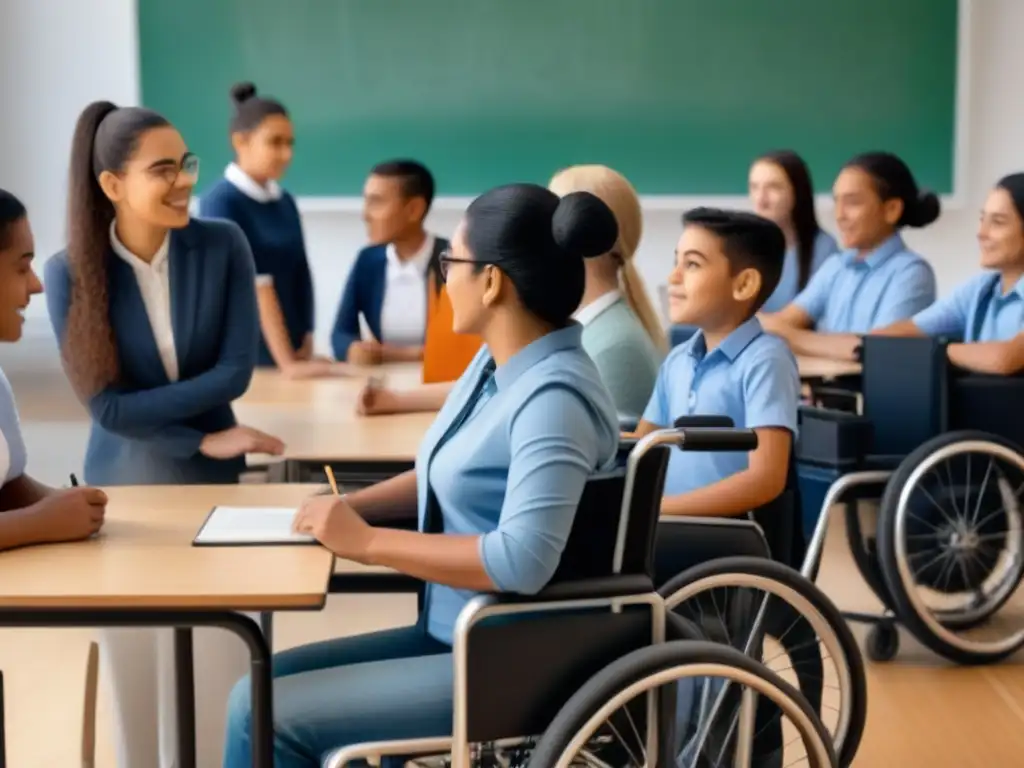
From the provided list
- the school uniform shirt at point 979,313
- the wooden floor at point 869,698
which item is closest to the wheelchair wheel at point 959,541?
the wooden floor at point 869,698

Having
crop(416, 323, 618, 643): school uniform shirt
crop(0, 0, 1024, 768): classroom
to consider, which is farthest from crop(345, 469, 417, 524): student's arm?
crop(416, 323, 618, 643): school uniform shirt

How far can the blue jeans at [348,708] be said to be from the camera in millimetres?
1837

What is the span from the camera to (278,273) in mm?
4270

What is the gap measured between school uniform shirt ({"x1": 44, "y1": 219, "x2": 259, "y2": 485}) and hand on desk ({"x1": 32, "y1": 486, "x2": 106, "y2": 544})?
704mm

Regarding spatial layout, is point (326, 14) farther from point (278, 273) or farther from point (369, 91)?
point (278, 273)

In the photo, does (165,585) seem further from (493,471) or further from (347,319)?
(347,319)

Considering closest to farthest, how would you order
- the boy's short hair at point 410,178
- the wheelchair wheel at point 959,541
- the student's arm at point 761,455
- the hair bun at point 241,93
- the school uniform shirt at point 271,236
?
the student's arm at point 761,455, the wheelchair wheel at point 959,541, the school uniform shirt at point 271,236, the boy's short hair at point 410,178, the hair bun at point 241,93

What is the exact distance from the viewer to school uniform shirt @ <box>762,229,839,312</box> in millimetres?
4781

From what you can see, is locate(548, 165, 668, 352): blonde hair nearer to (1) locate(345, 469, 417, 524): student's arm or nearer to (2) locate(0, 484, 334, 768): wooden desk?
(1) locate(345, 469, 417, 524): student's arm

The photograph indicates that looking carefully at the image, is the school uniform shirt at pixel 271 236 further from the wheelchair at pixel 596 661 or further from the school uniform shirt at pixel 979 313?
the wheelchair at pixel 596 661

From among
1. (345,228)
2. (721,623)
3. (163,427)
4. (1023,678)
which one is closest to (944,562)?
(1023,678)

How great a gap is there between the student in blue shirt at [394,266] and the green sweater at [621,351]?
1.73 meters

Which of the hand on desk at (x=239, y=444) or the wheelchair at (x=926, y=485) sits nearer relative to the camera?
the hand on desk at (x=239, y=444)

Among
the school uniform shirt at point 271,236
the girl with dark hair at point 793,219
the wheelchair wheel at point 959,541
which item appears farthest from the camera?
the girl with dark hair at point 793,219
